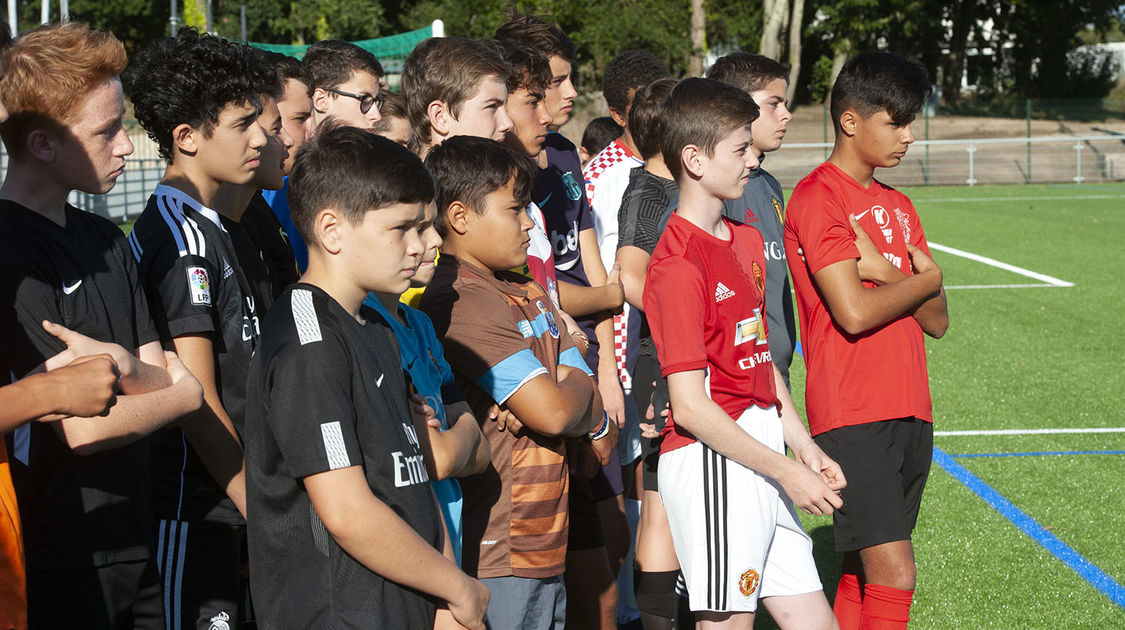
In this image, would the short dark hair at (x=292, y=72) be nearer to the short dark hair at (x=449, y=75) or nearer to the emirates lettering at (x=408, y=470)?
the short dark hair at (x=449, y=75)

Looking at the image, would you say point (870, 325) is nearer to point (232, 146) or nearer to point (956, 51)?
point (232, 146)

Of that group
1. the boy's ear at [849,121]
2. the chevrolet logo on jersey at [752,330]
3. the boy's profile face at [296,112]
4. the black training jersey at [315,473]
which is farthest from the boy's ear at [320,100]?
the black training jersey at [315,473]

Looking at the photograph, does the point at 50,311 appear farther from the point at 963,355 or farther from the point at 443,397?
the point at 963,355

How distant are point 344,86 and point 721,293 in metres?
2.09

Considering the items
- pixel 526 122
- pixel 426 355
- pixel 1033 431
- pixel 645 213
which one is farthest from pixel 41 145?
pixel 1033 431

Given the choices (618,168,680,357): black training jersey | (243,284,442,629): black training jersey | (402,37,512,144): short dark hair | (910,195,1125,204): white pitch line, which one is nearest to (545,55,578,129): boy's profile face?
(618,168,680,357): black training jersey

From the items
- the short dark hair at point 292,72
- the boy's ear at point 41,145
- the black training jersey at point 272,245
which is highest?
the short dark hair at point 292,72

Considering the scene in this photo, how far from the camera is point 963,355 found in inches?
383

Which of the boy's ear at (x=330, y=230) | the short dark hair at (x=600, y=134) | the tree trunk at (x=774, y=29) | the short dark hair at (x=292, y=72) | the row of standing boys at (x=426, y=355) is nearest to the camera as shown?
the row of standing boys at (x=426, y=355)

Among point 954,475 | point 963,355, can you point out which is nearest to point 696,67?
point 963,355

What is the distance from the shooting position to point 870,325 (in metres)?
3.48

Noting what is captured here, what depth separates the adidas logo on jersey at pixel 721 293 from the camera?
311 centimetres

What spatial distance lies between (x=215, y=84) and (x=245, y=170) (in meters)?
0.24

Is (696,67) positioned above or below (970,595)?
above
